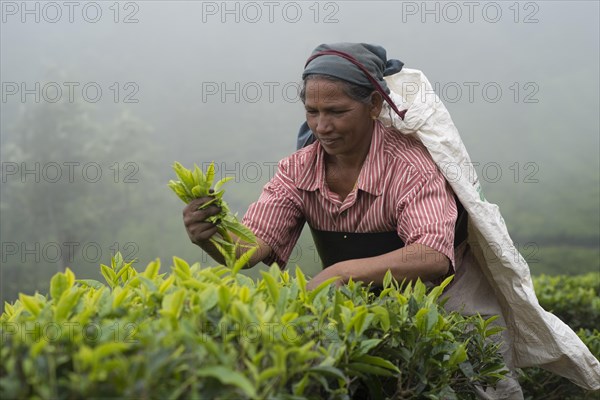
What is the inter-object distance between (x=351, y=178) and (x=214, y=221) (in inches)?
28.2

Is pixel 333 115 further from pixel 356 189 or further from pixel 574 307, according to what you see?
pixel 574 307

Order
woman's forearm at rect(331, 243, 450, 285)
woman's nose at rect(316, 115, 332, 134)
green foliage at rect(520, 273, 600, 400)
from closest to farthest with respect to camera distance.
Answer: woman's forearm at rect(331, 243, 450, 285), woman's nose at rect(316, 115, 332, 134), green foliage at rect(520, 273, 600, 400)

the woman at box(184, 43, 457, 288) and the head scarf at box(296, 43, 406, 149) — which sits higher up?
the head scarf at box(296, 43, 406, 149)

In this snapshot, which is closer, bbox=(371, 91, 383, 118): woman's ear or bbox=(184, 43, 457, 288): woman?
bbox=(184, 43, 457, 288): woman

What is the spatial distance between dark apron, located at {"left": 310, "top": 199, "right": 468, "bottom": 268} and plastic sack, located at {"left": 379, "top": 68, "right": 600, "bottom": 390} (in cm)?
6

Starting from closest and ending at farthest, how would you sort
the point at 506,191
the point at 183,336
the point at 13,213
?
the point at 183,336
the point at 506,191
the point at 13,213

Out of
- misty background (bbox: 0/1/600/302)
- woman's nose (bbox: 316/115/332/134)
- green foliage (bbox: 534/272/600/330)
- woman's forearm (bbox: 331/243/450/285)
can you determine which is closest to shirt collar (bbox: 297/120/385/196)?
woman's nose (bbox: 316/115/332/134)

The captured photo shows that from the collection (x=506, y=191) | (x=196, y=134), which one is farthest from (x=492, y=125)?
(x=196, y=134)

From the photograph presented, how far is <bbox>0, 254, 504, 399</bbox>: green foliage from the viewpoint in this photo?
142cm

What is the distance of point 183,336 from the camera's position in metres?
1.50

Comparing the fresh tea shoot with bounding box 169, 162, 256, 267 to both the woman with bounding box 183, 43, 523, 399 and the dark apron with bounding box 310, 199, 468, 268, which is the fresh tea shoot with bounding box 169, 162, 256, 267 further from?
the dark apron with bounding box 310, 199, 468, 268

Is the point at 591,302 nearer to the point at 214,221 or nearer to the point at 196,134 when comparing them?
the point at 214,221

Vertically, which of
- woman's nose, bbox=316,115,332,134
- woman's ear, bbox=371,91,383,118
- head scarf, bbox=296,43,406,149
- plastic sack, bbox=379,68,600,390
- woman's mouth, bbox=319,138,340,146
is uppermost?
head scarf, bbox=296,43,406,149

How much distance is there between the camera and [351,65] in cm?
299
